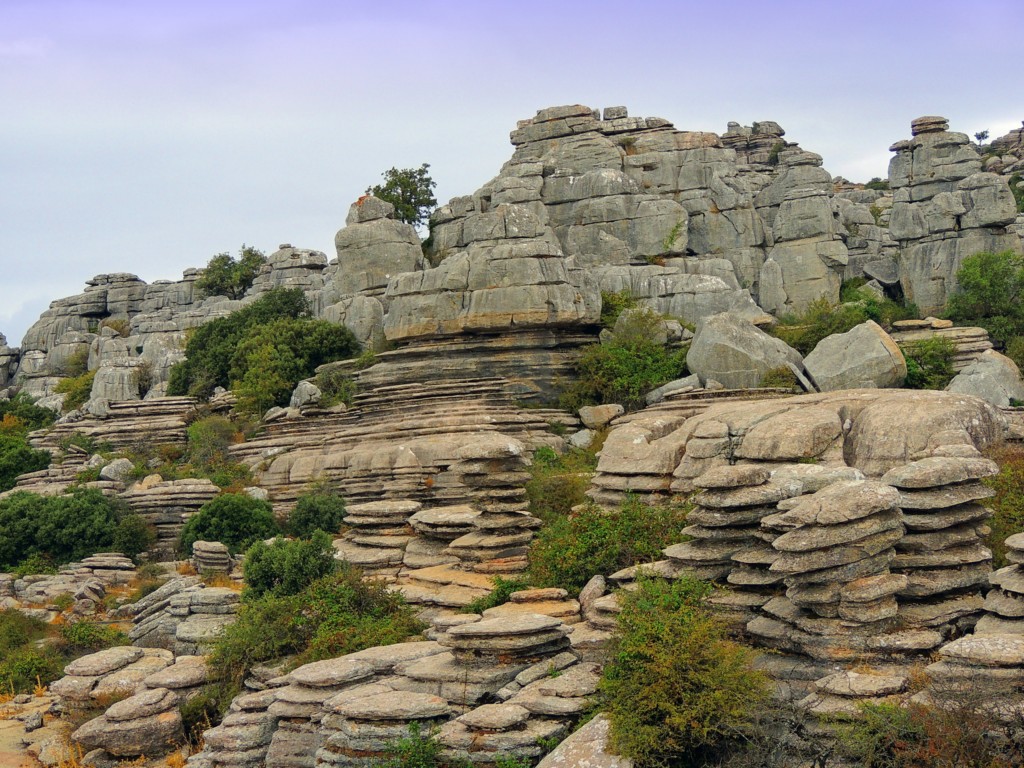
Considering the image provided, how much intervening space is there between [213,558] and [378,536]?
435cm

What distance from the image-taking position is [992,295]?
35094mm

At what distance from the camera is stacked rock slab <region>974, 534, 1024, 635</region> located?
12.0 meters

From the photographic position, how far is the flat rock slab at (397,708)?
12.5m

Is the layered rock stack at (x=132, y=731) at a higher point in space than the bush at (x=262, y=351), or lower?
lower

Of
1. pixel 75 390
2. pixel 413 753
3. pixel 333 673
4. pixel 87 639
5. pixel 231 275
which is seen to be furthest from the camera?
pixel 231 275

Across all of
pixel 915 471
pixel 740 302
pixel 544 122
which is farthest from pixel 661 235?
pixel 915 471

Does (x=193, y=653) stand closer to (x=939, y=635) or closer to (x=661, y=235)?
(x=939, y=635)

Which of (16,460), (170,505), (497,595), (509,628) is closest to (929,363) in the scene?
(497,595)

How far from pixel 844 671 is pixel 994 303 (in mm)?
26553

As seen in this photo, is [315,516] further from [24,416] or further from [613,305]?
[24,416]

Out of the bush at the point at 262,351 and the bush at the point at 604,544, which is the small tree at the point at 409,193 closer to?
the bush at the point at 262,351

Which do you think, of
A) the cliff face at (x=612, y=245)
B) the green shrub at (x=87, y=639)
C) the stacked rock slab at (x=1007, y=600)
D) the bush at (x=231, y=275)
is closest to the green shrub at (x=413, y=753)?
the stacked rock slab at (x=1007, y=600)

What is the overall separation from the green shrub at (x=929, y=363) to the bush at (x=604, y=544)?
45.7 feet

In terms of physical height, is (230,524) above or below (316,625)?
above
